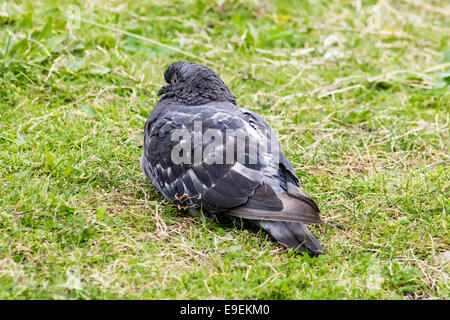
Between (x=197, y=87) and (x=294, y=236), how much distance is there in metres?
1.75

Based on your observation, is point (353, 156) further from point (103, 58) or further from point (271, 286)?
point (103, 58)

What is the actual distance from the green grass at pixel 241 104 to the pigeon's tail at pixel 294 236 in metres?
0.09

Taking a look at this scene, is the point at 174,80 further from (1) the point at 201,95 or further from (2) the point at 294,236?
(2) the point at 294,236

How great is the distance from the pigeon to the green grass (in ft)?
0.50

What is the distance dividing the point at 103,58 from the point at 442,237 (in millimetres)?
4320

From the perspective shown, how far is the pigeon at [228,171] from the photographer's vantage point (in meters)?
4.00

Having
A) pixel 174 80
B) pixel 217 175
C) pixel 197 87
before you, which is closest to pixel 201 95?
pixel 197 87

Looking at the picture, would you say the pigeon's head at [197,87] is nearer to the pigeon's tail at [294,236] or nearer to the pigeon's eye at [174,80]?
the pigeon's eye at [174,80]

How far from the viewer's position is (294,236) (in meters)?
4.00

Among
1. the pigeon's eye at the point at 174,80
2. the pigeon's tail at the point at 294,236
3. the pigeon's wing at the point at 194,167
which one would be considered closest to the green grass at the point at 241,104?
the pigeon's tail at the point at 294,236

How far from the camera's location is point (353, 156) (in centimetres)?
554

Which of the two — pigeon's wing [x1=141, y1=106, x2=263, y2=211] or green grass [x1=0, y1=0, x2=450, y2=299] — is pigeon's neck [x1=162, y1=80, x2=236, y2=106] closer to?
pigeon's wing [x1=141, y1=106, x2=263, y2=211]

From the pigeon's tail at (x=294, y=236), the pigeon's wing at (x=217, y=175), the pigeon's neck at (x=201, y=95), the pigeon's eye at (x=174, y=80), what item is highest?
the pigeon's eye at (x=174, y=80)

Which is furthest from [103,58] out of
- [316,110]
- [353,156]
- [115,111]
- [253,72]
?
[353,156]
